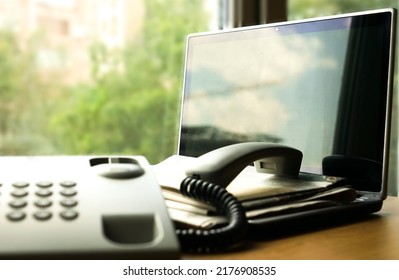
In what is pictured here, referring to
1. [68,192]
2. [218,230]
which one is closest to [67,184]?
[68,192]

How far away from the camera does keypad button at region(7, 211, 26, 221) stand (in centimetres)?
50

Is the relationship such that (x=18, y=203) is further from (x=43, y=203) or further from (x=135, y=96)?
(x=135, y=96)

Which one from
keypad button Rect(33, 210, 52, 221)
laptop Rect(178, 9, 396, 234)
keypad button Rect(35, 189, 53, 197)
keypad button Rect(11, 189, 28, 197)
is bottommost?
keypad button Rect(33, 210, 52, 221)

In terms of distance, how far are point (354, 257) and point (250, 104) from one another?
401mm

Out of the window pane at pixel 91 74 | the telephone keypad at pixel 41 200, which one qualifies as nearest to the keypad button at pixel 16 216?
the telephone keypad at pixel 41 200

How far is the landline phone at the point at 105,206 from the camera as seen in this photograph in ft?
1.51

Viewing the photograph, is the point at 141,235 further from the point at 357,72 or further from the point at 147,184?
the point at 357,72

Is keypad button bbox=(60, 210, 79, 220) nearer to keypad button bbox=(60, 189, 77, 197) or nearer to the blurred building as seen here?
keypad button bbox=(60, 189, 77, 197)

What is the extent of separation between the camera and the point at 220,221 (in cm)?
60

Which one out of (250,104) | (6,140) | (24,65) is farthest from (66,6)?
(250,104)

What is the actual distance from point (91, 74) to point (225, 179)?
694 millimetres

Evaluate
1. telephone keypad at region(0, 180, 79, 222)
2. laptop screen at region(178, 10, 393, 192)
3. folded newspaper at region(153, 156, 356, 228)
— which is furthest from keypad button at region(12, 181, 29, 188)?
laptop screen at region(178, 10, 393, 192)

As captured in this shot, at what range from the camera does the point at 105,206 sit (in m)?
0.53

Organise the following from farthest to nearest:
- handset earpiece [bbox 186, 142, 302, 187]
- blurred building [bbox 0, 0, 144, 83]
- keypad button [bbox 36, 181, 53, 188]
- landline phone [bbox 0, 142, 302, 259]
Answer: blurred building [bbox 0, 0, 144, 83] < handset earpiece [bbox 186, 142, 302, 187] < keypad button [bbox 36, 181, 53, 188] < landline phone [bbox 0, 142, 302, 259]
